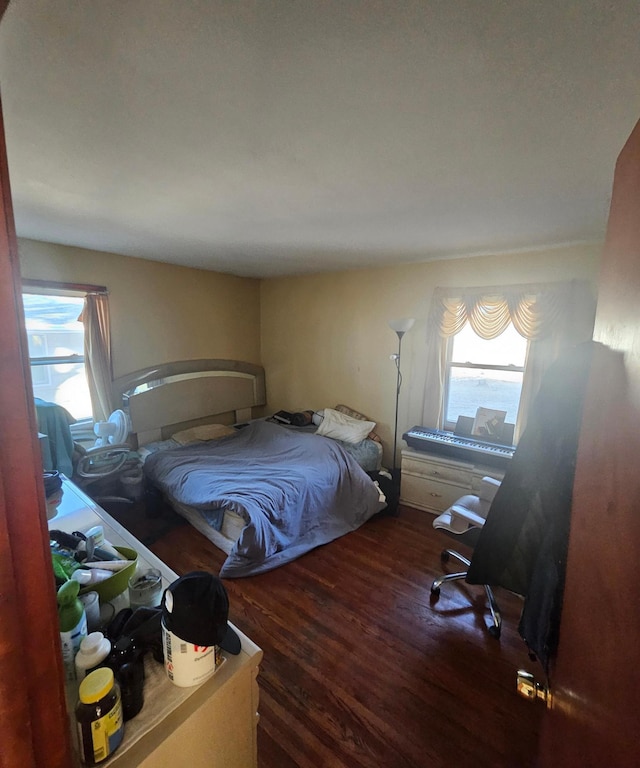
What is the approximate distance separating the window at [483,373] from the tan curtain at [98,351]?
3284 millimetres

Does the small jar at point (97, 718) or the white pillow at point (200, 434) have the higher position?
the small jar at point (97, 718)

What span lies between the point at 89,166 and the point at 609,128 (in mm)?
1928

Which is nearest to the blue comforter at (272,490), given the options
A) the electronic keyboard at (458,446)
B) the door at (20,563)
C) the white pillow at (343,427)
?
the white pillow at (343,427)

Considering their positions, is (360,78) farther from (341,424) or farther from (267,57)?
(341,424)

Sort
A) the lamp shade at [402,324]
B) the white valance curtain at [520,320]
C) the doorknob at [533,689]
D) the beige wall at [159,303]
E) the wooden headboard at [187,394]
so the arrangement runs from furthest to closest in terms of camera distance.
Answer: the wooden headboard at [187,394] < the lamp shade at [402,324] < the beige wall at [159,303] < the white valance curtain at [520,320] < the doorknob at [533,689]

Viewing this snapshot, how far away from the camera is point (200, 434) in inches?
142

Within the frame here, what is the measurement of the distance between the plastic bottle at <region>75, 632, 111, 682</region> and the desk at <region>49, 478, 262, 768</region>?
0.12 metres

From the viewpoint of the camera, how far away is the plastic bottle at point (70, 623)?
2.57 feet

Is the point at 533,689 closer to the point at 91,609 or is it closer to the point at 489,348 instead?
the point at 91,609

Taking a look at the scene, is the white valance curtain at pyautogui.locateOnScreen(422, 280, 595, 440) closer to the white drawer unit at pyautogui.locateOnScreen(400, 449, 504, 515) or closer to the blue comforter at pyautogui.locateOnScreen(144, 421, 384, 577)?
the white drawer unit at pyautogui.locateOnScreen(400, 449, 504, 515)

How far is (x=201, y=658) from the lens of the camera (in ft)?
2.62

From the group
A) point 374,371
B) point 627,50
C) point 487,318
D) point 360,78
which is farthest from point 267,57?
point 374,371

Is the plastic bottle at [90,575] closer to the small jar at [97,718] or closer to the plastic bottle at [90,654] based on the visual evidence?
the plastic bottle at [90,654]

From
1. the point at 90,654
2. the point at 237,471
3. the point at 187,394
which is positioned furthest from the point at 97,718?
the point at 187,394
